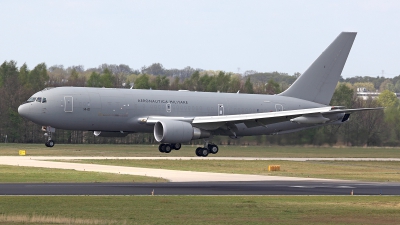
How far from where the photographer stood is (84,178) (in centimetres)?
3378

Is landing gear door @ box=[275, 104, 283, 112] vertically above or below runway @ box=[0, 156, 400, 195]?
above

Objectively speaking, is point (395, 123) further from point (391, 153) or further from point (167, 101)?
point (167, 101)

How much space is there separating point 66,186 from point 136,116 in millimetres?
22343

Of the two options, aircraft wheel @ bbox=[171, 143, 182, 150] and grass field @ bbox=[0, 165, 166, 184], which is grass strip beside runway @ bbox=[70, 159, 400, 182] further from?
aircraft wheel @ bbox=[171, 143, 182, 150]

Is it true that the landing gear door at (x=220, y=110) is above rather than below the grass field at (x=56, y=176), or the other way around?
above

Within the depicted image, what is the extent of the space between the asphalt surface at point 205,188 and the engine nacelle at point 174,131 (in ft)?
56.1

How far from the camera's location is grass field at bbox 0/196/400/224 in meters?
19.6

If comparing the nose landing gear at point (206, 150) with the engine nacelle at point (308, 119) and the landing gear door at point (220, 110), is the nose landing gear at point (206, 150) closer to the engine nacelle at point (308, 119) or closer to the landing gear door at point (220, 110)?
the landing gear door at point (220, 110)

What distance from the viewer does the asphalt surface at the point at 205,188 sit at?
2669cm

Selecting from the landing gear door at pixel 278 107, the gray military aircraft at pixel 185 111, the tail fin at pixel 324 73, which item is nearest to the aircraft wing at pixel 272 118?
the gray military aircraft at pixel 185 111

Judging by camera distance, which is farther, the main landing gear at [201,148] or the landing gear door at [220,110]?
the landing gear door at [220,110]

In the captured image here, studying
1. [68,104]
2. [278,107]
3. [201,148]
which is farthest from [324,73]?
[68,104]

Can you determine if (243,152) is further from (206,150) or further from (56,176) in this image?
(56,176)

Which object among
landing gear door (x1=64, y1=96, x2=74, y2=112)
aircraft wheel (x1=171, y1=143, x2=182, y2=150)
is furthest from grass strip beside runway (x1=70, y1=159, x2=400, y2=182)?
aircraft wheel (x1=171, y1=143, x2=182, y2=150)
